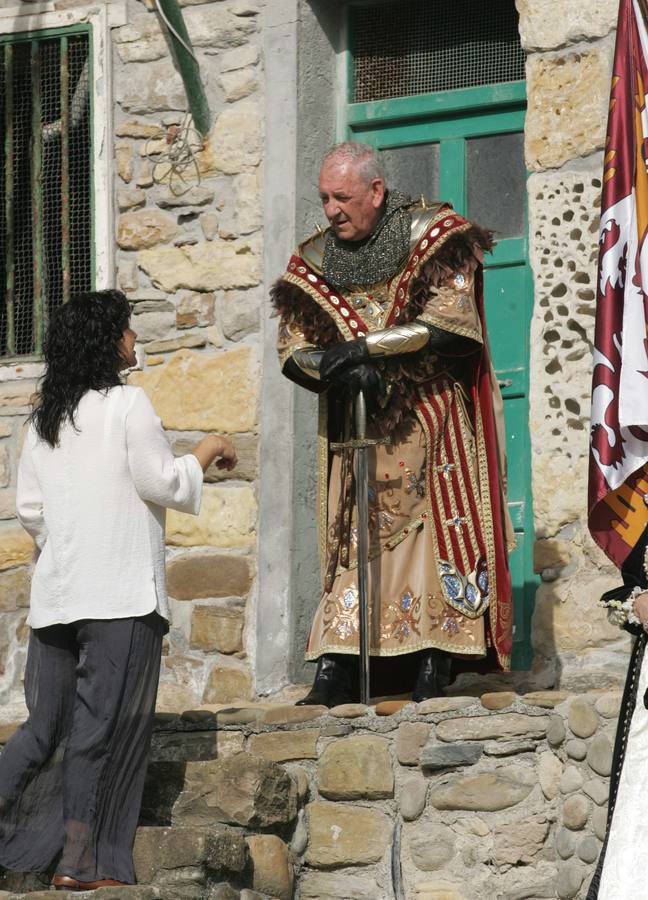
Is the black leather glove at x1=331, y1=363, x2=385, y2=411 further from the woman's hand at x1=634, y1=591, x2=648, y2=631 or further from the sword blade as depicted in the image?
the woman's hand at x1=634, y1=591, x2=648, y2=631

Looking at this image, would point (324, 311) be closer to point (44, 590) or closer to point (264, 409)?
point (264, 409)

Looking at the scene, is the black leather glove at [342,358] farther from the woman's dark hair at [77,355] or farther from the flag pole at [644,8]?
the flag pole at [644,8]

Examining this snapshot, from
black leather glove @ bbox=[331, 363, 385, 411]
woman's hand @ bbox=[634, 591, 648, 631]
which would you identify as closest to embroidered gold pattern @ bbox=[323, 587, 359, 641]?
black leather glove @ bbox=[331, 363, 385, 411]

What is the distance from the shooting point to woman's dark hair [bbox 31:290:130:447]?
20.2ft

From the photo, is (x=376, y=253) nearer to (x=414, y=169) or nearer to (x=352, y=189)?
(x=352, y=189)

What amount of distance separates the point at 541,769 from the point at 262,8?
10.8 ft

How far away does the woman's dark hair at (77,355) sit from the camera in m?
6.16

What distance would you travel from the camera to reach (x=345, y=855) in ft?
21.5

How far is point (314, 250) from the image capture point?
7.41 metres

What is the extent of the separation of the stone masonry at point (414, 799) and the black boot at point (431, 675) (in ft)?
0.85

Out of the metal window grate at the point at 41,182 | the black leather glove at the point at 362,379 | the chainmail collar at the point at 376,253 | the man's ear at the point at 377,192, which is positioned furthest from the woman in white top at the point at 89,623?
the metal window grate at the point at 41,182

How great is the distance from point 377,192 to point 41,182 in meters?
1.89

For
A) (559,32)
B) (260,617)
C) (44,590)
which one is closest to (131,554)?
(44,590)

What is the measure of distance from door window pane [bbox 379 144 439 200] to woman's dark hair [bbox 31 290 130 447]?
2.30 meters
